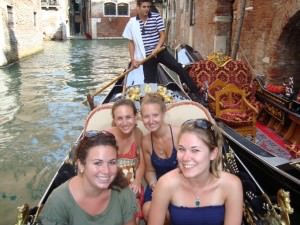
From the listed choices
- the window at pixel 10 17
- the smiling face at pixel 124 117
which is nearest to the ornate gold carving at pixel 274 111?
A: the smiling face at pixel 124 117

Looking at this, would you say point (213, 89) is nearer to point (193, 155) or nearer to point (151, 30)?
point (151, 30)

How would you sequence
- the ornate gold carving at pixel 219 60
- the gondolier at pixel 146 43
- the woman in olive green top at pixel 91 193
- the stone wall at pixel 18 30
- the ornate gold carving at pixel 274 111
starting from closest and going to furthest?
the woman in olive green top at pixel 91 193 → the gondolier at pixel 146 43 → the ornate gold carving at pixel 274 111 → the ornate gold carving at pixel 219 60 → the stone wall at pixel 18 30

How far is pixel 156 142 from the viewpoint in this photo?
167 cm

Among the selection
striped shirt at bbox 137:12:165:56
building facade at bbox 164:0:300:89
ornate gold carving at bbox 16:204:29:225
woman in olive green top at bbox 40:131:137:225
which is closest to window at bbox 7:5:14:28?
building facade at bbox 164:0:300:89

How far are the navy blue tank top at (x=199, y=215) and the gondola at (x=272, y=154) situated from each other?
0.81m

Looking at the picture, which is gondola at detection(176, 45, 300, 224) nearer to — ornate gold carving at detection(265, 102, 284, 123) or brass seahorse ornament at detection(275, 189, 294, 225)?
ornate gold carving at detection(265, 102, 284, 123)

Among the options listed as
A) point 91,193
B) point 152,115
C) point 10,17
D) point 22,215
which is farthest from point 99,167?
point 10,17

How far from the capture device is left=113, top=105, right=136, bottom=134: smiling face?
5.43 ft

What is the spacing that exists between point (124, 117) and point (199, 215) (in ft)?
1.99

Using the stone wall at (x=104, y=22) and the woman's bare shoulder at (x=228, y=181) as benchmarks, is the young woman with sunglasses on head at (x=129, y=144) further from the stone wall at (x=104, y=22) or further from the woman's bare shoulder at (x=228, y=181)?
the stone wall at (x=104, y=22)

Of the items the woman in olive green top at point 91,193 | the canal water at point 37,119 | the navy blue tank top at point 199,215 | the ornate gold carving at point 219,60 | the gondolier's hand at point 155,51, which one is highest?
the gondolier's hand at point 155,51

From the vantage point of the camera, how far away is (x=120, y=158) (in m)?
1.72

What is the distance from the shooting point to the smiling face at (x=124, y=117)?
65.2 inches

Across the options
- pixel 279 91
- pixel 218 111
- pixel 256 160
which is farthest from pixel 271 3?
pixel 256 160
